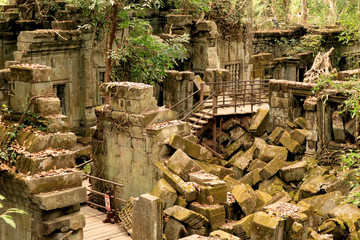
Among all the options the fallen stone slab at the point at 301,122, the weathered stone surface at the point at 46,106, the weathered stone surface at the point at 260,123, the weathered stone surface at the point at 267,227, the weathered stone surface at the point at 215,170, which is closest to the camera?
the weathered stone surface at the point at 46,106

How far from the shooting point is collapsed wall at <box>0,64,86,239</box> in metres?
13.4

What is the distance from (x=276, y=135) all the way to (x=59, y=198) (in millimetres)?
9895

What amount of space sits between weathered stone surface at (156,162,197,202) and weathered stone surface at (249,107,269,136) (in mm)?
5782

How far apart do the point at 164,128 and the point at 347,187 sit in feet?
18.2

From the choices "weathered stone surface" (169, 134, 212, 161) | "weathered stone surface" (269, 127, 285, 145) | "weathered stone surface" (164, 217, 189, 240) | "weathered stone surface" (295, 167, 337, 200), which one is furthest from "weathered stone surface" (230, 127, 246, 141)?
"weathered stone surface" (164, 217, 189, 240)

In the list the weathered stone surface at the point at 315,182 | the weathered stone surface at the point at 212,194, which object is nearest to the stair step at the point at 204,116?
the weathered stone surface at the point at 315,182

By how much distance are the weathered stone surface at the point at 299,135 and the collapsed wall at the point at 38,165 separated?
9.11m

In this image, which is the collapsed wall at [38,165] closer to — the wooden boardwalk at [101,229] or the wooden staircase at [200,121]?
the wooden boardwalk at [101,229]

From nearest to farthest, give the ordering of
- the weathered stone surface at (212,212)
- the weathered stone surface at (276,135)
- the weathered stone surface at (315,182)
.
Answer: the weathered stone surface at (212,212) < the weathered stone surface at (315,182) < the weathered stone surface at (276,135)

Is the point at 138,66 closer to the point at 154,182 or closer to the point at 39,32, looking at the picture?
the point at 39,32

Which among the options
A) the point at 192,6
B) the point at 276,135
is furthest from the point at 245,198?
the point at 192,6

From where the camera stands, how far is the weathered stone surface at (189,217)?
15539 millimetres

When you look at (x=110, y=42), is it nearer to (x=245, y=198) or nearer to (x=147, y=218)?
(x=245, y=198)

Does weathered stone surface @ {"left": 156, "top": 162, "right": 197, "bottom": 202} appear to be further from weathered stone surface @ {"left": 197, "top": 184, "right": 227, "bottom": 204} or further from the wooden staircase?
the wooden staircase
